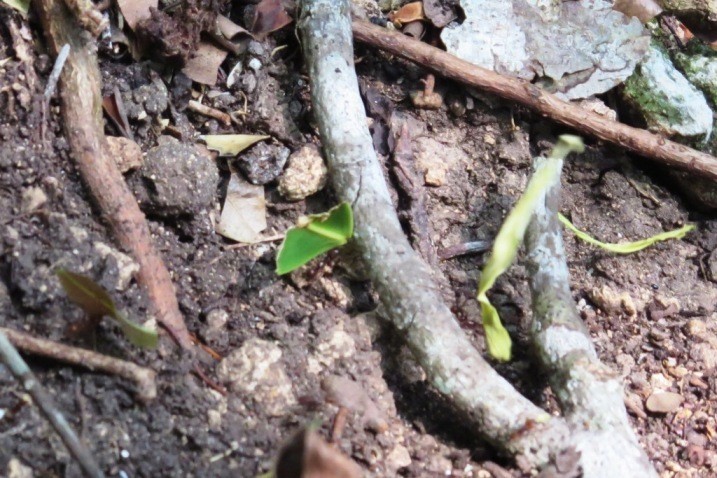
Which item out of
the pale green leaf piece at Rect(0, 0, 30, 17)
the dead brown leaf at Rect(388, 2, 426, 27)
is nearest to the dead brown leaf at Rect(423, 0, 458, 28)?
the dead brown leaf at Rect(388, 2, 426, 27)

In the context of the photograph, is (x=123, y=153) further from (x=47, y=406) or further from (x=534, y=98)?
(x=534, y=98)

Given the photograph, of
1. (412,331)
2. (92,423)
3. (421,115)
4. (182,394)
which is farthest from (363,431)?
(421,115)

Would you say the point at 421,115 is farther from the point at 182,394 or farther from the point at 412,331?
the point at 182,394

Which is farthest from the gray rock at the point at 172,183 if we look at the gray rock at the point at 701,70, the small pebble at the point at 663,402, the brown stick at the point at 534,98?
the gray rock at the point at 701,70

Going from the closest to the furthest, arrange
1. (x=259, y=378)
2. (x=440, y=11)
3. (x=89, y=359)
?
(x=89, y=359), (x=259, y=378), (x=440, y=11)


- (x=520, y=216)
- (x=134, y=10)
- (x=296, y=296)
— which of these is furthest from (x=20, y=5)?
(x=520, y=216)

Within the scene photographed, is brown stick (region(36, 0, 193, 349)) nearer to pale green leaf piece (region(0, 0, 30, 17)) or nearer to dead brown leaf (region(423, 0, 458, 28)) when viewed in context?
pale green leaf piece (region(0, 0, 30, 17))
